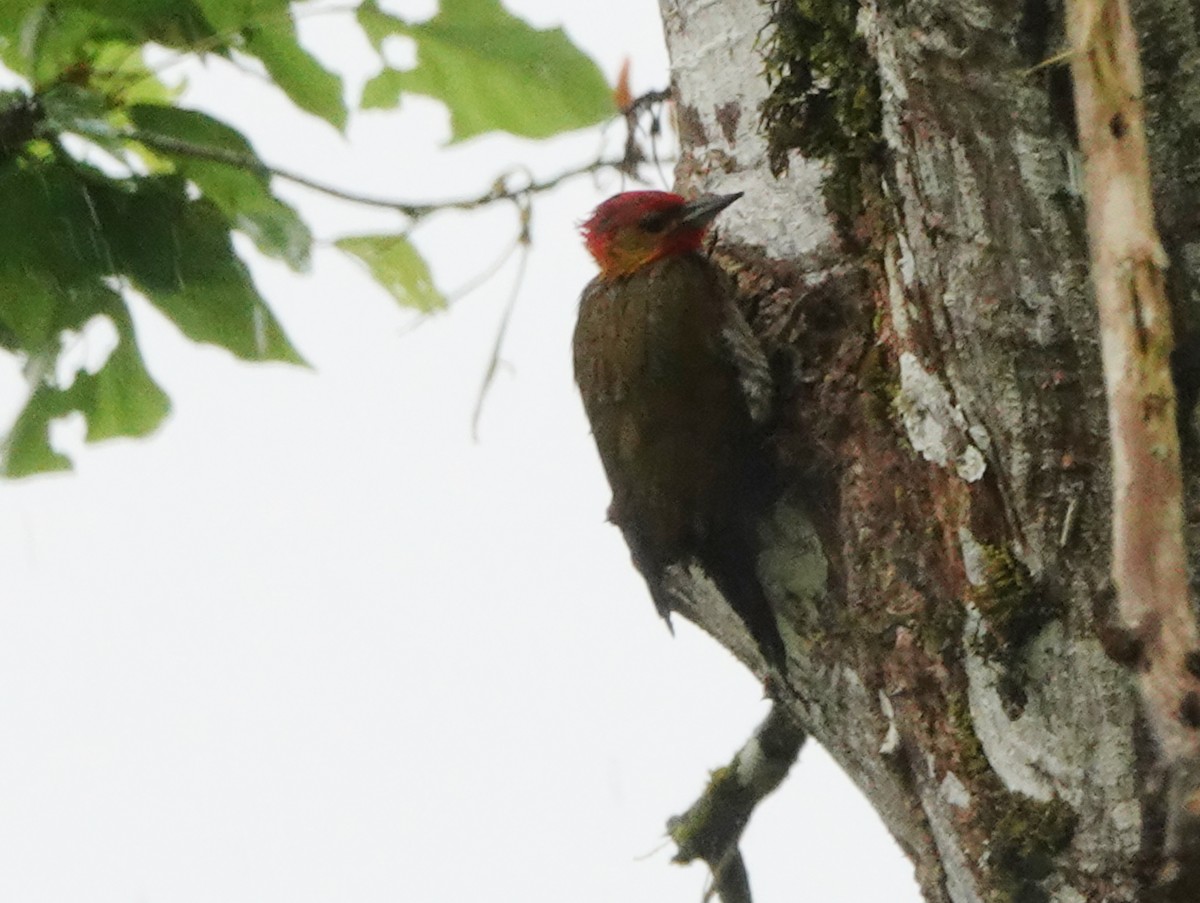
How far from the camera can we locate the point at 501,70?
5.62ft

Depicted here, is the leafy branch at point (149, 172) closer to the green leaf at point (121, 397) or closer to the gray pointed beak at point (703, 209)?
the green leaf at point (121, 397)

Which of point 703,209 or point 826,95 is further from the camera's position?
point 703,209

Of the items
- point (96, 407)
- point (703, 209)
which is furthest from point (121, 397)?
point (703, 209)

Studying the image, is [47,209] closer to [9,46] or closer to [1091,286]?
[9,46]

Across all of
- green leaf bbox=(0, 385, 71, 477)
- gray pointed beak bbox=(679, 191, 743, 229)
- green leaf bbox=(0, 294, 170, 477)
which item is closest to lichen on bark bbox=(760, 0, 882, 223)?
gray pointed beak bbox=(679, 191, 743, 229)

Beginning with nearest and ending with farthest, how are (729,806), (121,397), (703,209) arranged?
(121,397) → (703,209) → (729,806)

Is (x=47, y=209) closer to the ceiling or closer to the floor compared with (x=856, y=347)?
closer to the ceiling

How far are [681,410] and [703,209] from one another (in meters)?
0.25

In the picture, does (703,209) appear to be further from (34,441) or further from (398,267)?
(34,441)

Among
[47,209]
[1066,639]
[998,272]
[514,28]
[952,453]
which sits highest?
[514,28]

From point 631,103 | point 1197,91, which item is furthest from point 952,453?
point 631,103

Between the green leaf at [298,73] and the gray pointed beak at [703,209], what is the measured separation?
0.45 metres

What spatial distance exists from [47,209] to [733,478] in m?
0.81

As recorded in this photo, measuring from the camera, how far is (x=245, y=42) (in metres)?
1.60
